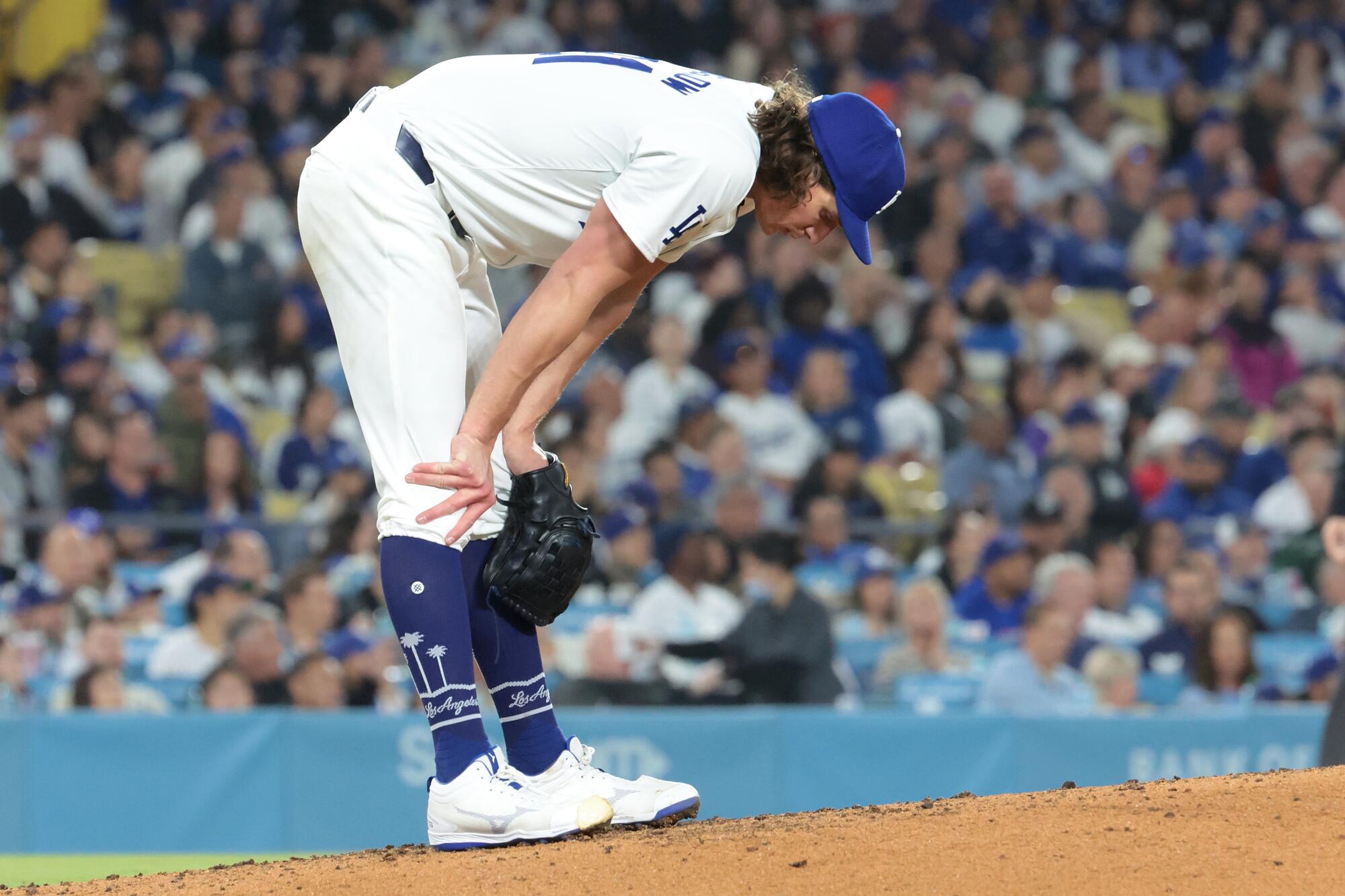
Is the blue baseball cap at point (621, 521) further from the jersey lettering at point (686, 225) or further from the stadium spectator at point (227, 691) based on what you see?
the jersey lettering at point (686, 225)

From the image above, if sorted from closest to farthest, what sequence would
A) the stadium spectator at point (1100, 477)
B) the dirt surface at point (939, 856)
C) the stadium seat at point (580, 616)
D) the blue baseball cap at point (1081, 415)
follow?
the dirt surface at point (939, 856), the stadium seat at point (580, 616), the stadium spectator at point (1100, 477), the blue baseball cap at point (1081, 415)

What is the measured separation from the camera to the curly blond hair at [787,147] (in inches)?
145

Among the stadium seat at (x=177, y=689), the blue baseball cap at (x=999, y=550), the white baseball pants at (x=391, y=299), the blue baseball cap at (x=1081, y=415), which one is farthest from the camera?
the blue baseball cap at (x=1081, y=415)

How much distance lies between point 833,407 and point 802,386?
0.96 feet

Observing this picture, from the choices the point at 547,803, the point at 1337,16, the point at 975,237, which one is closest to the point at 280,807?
the point at 547,803

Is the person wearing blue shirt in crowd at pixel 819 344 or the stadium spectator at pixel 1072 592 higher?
the person wearing blue shirt in crowd at pixel 819 344

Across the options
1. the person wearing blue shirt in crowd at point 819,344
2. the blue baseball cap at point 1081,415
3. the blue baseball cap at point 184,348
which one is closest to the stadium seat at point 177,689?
the blue baseball cap at point 184,348

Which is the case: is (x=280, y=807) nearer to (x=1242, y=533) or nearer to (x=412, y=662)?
(x=412, y=662)

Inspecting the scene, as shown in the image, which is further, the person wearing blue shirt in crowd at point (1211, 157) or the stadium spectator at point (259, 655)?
the person wearing blue shirt in crowd at point (1211, 157)

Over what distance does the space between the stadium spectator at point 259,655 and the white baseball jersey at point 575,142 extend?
442 centimetres

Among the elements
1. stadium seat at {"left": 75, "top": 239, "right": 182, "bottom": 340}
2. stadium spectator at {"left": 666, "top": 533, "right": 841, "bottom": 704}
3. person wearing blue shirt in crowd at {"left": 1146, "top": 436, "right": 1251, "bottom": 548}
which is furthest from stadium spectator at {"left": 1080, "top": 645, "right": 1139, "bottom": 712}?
stadium seat at {"left": 75, "top": 239, "right": 182, "bottom": 340}

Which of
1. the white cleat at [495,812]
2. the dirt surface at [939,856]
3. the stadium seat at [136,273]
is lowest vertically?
the dirt surface at [939,856]

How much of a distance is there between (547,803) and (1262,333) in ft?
30.1

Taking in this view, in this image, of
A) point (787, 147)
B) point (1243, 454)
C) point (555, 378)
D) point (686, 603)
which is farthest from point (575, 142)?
point (1243, 454)
